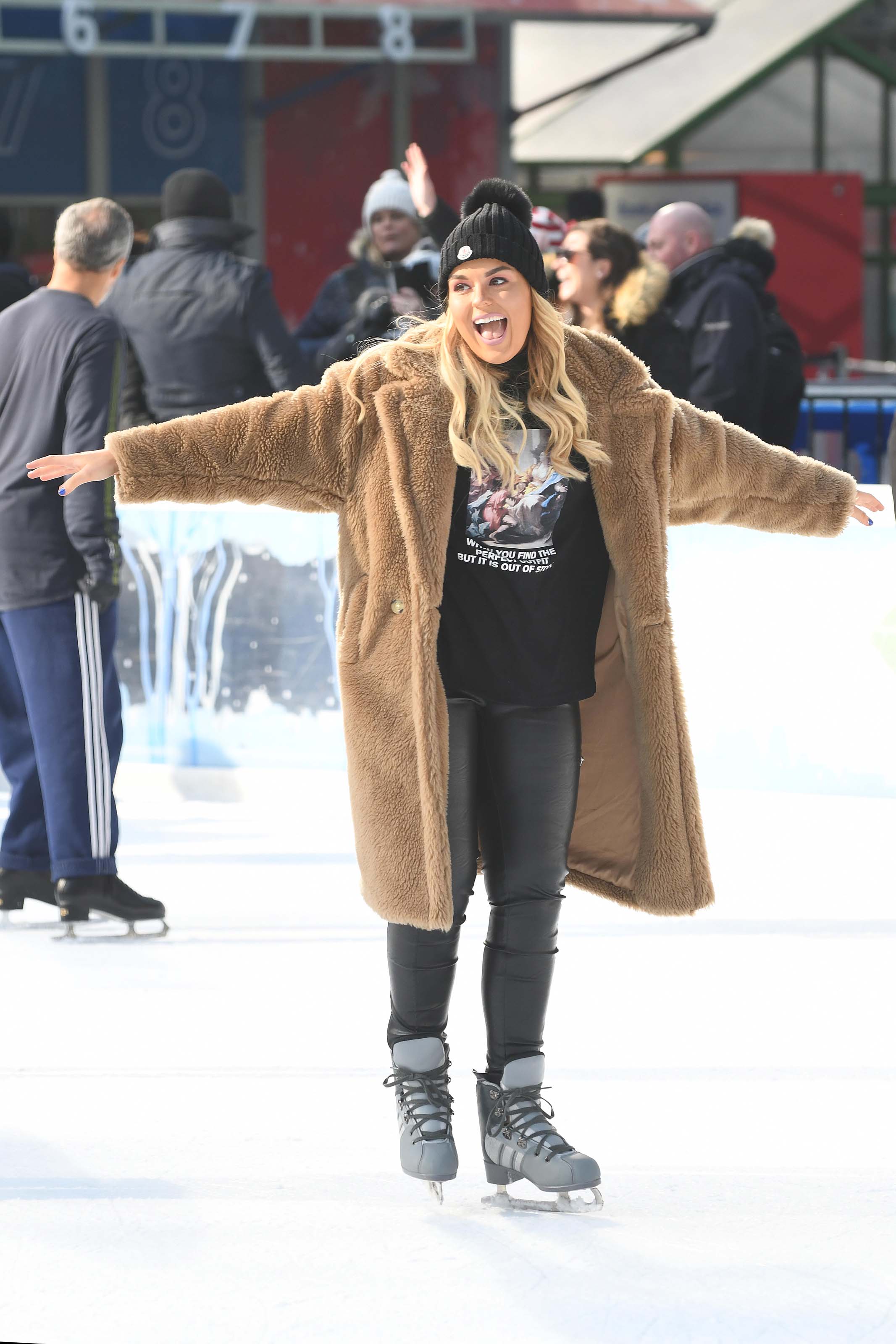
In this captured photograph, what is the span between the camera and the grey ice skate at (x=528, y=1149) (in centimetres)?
340

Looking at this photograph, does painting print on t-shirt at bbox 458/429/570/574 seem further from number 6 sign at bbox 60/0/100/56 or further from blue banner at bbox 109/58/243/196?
blue banner at bbox 109/58/243/196

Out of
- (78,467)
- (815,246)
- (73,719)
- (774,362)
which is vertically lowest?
(73,719)

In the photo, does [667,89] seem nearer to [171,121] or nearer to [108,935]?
[171,121]

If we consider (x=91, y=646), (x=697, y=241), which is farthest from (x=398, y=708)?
(x=697, y=241)

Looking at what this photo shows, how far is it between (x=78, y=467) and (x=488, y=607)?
0.71 m

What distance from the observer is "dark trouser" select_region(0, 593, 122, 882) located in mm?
5418

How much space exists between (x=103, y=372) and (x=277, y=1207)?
2.59m

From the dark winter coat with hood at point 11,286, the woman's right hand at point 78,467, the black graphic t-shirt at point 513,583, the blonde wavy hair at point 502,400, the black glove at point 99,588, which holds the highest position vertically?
the dark winter coat with hood at point 11,286

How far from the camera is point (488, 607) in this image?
3.42m

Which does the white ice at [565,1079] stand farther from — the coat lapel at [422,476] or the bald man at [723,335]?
the coat lapel at [422,476]

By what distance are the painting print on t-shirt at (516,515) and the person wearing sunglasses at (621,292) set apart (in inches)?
148

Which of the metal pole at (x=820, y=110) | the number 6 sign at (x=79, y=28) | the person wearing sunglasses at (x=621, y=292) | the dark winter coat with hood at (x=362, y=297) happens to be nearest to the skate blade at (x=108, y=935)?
the dark winter coat with hood at (x=362, y=297)

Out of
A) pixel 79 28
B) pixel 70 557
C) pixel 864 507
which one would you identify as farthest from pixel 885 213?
pixel 864 507

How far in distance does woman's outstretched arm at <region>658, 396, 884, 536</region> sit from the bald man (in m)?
3.70
